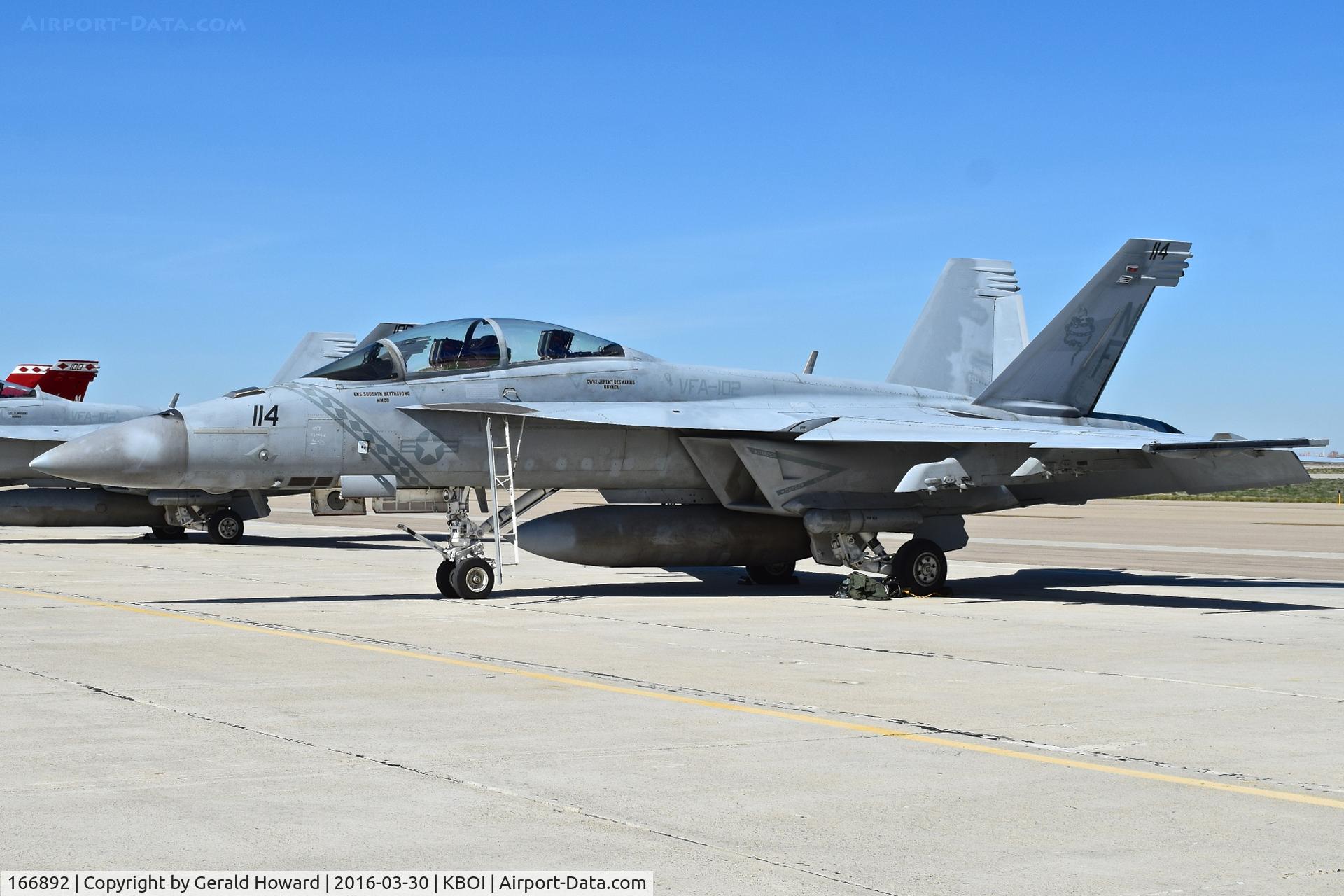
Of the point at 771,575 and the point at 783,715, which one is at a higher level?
the point at 771,575

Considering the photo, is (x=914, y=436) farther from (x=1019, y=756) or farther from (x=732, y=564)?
(x=1019, y=756)

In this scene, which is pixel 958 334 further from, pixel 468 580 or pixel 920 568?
pixel 468 580

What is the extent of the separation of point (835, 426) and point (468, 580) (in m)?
4.20

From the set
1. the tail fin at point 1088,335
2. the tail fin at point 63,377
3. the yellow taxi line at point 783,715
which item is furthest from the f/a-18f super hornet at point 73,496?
the tail fin at point 63,377

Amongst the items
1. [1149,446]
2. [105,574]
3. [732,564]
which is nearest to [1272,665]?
[1149,446]

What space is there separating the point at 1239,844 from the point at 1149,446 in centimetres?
943

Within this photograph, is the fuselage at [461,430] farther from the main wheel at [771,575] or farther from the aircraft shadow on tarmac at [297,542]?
the aircraft shadow on tarmac at [297,542]

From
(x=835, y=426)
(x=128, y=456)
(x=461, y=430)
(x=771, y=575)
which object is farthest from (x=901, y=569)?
(x=128, y=456)

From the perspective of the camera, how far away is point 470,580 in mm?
14531

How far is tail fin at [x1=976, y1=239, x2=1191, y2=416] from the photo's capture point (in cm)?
1722

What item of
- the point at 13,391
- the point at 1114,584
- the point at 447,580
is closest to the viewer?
the point at 447,580

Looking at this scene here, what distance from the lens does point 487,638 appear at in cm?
1123

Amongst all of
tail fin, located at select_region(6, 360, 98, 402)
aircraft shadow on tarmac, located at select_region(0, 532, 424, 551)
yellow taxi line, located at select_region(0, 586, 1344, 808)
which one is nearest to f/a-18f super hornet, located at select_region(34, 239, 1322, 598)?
yellow taxi line, located at select_region(0, 586, 1344, 808)

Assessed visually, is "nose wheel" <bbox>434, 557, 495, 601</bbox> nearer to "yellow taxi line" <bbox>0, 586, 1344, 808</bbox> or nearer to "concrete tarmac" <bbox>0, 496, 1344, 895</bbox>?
"concrete tarmac" <bbox>0, 496, 1344, 895</bbox>
